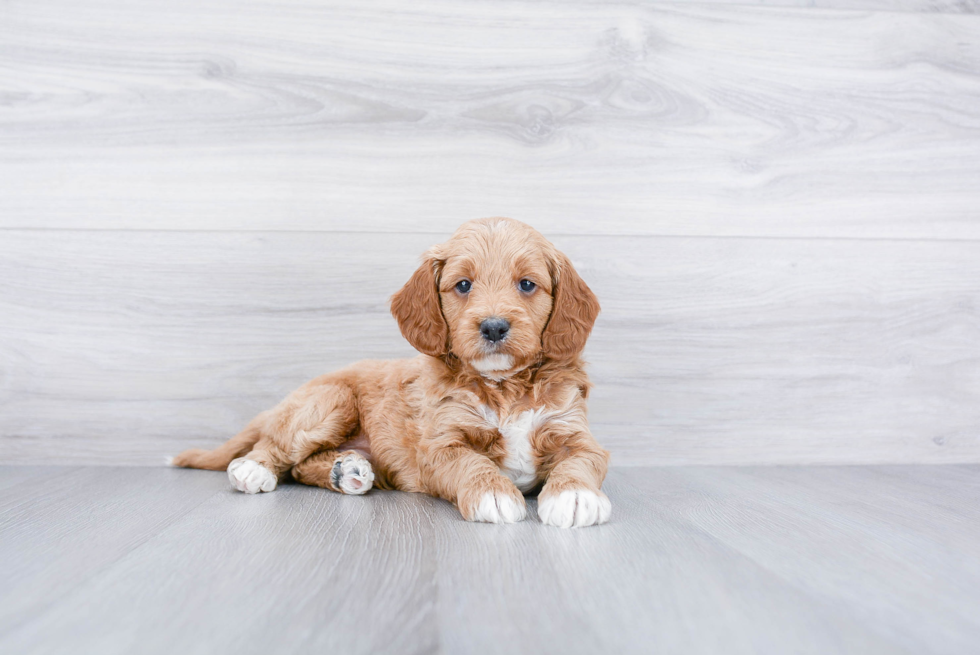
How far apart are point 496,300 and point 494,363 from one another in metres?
0.14

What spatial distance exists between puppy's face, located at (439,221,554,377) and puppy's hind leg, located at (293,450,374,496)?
399 millimetres

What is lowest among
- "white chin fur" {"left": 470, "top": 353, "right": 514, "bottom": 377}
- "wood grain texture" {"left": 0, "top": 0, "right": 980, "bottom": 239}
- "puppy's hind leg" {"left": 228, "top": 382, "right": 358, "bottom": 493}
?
"puppy's hind leg" {"left": 228, "top": 382, "right": 358, "bottom": 493}

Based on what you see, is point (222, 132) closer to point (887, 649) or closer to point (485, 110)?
point (485, 110)

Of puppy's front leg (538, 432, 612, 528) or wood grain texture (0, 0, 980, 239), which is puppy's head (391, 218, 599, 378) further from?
wood grain texture (0, 0, 980, 239)

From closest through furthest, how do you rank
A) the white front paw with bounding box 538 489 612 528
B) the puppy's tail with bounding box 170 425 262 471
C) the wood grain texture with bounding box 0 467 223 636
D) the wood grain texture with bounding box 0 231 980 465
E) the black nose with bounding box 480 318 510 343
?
the wood grain texture with bounding box 0 467 223 636, the white front paw with bounding box 538 489 612 528, the black nose with bounding box 480 318 510 343, the puppy's tail with bounding box 170 425 262 471, the wood grain texture with bounding box 0 231 980 465

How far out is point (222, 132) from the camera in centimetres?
210

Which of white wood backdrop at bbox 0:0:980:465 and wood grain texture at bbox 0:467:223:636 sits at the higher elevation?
white wood backdrop at bbox 0:0:980:465

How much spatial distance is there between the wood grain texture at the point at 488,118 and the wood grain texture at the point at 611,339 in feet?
0.32

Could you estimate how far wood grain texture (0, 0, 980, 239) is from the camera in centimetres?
208

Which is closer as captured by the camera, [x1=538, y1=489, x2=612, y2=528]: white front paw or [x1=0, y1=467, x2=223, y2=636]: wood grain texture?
[x1=0, y1=467, x2=223, y2=636]: wood grain texture

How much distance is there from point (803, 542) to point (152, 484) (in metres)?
1.54

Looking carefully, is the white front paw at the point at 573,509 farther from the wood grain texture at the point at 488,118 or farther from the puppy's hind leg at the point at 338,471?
the wood grain texture at the point at 488,118

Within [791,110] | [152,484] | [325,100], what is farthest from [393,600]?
[791,110]

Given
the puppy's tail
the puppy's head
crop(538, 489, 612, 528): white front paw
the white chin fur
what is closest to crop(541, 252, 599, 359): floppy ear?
the puppy's head
